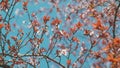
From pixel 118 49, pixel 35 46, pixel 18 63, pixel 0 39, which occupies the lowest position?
pixel 18 63

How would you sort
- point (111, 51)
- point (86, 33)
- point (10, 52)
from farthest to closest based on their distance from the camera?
point (10, 52), point (86, 33), point (111, 51)

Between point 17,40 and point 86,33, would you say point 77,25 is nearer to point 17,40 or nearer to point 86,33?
point 86,33

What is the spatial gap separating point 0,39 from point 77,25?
151 cm

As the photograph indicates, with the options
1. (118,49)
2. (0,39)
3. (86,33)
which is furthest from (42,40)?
(118,49)

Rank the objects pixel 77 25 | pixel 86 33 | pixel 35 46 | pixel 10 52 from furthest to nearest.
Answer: pixel 35 46, pixel 10 52, pixel 77 25, pixel 86 33

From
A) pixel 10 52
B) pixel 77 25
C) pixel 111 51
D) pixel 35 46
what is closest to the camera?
pixel 111 51

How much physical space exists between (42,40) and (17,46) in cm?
58

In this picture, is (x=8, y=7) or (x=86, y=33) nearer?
(x=86, y=33)

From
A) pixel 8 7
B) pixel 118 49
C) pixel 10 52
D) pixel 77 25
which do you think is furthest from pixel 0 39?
pixel 118 49

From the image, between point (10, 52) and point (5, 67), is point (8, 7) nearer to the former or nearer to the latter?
point (10, 52)

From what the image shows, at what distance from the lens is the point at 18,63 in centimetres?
659

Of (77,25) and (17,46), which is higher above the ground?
(77,25)

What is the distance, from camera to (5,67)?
5270 millimetres

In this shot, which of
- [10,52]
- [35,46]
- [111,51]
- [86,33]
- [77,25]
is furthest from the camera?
[35,46]
